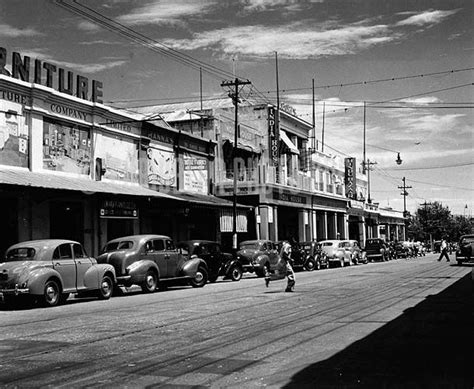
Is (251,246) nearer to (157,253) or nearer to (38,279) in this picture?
(157,253)

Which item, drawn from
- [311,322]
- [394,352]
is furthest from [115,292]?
[394,352]

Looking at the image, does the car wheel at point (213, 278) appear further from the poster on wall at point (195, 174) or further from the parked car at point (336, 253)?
the parked car at point (336, 253)

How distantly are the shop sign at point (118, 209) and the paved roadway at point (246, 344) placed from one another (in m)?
8.52

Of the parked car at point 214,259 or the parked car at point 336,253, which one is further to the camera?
the parked car at point 336,253

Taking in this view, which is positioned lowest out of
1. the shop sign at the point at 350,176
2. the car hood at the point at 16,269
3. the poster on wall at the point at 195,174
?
the car hood at the point at 16,269

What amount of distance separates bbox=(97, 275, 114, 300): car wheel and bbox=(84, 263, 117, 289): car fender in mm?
202

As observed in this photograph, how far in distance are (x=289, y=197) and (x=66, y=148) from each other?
74.6 ft

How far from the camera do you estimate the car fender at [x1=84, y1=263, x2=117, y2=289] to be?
17.8 m

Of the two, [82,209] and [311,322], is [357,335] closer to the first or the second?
[311,322]

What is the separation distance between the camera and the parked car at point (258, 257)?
91.7 feet

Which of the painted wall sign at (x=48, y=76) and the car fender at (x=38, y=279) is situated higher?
the painted wall sign at (x=48, y=76)

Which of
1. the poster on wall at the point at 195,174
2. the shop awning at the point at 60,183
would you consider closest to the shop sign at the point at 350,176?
the poster on wall at the point at 195,174

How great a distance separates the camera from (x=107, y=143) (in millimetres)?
28031

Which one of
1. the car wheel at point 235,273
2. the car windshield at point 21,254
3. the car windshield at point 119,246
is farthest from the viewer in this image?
the car wheel at point 235,273
